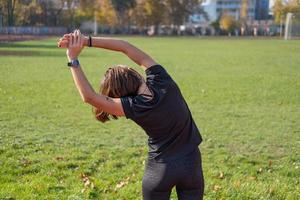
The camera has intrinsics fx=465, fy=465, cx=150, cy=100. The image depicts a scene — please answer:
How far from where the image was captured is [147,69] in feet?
10.4

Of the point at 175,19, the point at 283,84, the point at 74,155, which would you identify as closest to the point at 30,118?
the point at 74,155

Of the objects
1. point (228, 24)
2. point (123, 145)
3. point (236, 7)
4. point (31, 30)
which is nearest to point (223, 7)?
point (236, 7)

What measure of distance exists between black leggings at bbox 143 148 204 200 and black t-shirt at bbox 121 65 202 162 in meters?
0.05

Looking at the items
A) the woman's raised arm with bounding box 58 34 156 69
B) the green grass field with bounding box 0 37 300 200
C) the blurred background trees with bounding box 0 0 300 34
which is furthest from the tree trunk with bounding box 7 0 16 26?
the woman's raised arm with bounding box 58 34 156 69

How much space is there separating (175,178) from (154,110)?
51 cm

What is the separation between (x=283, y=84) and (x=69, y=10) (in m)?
89.9

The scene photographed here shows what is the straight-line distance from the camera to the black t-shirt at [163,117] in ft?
9.65

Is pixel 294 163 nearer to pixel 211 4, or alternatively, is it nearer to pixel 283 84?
pixel 283 84

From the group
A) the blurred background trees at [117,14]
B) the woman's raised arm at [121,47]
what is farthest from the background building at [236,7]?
the woman's raised arm at [121,47]

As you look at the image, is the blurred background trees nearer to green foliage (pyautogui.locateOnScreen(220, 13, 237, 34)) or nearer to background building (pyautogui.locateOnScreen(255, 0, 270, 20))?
green foliage (pyautogui.locateOnScreen(220, 13, 237, 34))

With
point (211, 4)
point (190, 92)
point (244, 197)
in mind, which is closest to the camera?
point (244, 197)

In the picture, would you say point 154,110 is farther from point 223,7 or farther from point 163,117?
point 223,7

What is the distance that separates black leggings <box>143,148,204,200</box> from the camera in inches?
122

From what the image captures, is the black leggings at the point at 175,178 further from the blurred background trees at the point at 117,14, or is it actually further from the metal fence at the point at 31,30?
the blurred background trees at the point at 117,14
